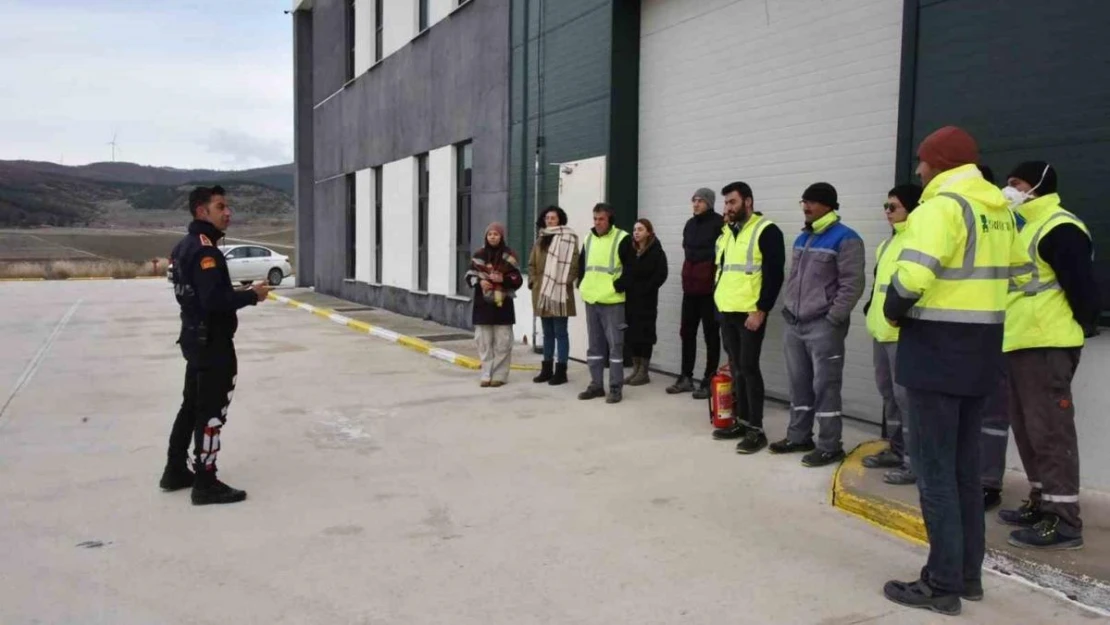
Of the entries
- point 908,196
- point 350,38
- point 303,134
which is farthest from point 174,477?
point 303,134

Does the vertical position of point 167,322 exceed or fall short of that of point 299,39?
it falls short

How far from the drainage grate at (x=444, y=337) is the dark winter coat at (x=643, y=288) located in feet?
15.3

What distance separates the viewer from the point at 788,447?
6.65 meters

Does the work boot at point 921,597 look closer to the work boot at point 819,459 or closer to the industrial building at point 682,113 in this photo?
the work boot at point 819,459

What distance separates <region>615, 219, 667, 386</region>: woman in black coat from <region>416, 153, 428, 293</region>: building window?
825 cm

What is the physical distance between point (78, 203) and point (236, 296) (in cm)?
16141

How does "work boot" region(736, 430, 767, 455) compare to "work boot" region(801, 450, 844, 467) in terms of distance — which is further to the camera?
"work boot" region(736, 430, 767, 455)

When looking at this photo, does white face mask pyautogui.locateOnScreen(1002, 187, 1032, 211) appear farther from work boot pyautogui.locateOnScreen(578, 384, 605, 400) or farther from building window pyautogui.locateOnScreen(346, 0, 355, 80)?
building window pyautogui.locateOnScreen(346, 0, 355, 80)

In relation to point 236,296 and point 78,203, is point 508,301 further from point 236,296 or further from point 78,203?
point 78,203

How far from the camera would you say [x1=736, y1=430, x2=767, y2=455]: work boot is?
22.0ft

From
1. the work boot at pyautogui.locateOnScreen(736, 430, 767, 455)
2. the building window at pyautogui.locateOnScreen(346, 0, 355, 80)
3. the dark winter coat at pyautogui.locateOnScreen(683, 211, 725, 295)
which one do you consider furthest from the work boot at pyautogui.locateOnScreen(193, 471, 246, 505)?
the building window at pyautogui.locateOnScreen(346, 0, 355, 80)

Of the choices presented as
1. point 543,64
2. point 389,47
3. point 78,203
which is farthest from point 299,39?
point 78,203

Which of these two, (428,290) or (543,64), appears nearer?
(543,64)

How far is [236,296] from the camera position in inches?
217
